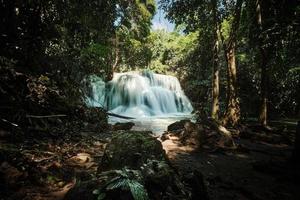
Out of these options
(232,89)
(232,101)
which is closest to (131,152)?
(232,101)

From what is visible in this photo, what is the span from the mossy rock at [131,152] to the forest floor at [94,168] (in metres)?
0.44

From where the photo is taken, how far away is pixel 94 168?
225 inches

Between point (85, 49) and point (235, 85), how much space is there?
266 inches

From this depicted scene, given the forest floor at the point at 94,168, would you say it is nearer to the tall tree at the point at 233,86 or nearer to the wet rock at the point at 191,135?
the wet rock at the point at 191,135

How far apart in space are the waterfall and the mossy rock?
18927mm

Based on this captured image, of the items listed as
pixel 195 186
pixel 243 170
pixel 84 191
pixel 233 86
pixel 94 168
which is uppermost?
pixel 233 86

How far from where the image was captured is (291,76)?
43.2 feet

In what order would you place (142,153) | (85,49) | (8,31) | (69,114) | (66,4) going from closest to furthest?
(142,153), (8,31), (66,4), (69,114), (85,49)

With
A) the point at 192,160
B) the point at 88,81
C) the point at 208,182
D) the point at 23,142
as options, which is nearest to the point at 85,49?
the point at 88,81

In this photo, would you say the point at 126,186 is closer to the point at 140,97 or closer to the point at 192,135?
the point at 192,135

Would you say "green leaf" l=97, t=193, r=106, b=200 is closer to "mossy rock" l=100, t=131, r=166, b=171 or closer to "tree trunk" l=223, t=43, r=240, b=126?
"mossy rock" l=100, t=131, r=166, b=171

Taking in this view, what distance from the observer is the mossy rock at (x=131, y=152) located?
13.2 feet

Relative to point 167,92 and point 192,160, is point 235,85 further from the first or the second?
point 167,92

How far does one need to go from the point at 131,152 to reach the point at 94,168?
1844 mm
